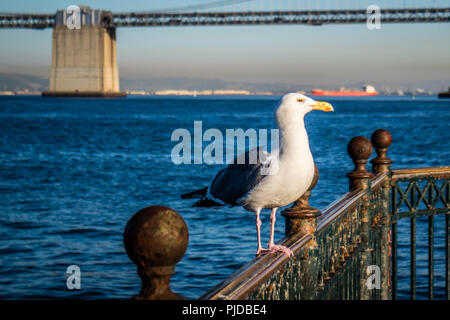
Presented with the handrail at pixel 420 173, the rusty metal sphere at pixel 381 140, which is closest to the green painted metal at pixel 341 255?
the handrail at pixel 420 173

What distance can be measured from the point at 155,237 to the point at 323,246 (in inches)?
53.7

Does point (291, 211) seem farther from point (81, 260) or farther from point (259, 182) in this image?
point (81, 260)

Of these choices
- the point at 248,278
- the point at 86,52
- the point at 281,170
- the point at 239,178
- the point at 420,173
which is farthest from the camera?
the point at 86,52

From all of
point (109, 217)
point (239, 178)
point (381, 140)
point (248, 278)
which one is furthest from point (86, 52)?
point (248, 278)

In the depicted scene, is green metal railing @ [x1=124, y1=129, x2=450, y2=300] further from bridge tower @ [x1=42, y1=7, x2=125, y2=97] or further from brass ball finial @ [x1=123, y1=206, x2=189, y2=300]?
bridge tower @ [x1=42, y1=7, x2=125, y2=97]

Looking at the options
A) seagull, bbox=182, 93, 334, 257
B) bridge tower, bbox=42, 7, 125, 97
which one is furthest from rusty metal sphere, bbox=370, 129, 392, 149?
bridge tower, bbox=42, 7, 125, 97

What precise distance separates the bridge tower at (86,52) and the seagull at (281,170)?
7753 centimetres

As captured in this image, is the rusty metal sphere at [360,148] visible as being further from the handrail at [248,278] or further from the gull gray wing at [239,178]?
the handrail at [248,278]

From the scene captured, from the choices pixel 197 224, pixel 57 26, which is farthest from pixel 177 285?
pixel 57 26

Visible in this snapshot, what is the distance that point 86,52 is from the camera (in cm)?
7869

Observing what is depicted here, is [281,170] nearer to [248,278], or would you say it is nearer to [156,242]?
[248,278]

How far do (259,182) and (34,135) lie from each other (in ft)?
126

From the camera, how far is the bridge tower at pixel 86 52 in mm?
78500
